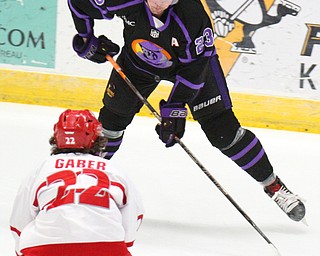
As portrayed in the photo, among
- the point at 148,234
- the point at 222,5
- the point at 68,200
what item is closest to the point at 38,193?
the point at 68,200

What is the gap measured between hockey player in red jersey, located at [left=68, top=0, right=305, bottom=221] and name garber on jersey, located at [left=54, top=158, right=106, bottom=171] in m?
1.08

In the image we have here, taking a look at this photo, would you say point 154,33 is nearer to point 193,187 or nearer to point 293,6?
point 193,187

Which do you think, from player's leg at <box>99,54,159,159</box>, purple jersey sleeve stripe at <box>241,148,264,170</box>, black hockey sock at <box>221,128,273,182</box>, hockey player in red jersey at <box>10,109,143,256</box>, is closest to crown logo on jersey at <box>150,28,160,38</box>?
player's leg at <box>99,54,159,159</box>

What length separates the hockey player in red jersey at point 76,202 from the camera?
2.10m

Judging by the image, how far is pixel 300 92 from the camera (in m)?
4.93

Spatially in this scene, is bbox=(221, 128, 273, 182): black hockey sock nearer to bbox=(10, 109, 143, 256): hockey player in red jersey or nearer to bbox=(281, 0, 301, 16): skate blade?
bbox=(10, 109, 143, 256): hockey player in red jersey

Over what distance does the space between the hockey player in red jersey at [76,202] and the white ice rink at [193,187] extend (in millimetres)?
798

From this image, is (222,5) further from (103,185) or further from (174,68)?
(103,185)

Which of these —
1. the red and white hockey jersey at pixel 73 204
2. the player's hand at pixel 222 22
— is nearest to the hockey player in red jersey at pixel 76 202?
the red and white hockey jersey at pixel 73 204

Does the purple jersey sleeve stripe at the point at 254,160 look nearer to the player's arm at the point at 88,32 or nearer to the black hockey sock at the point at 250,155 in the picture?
the black hockey sock at the point at 250,155

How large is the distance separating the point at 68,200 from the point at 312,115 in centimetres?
302

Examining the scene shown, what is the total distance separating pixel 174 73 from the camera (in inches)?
136

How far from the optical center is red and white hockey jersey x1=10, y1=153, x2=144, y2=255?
2.10 m

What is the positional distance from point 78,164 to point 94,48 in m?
1.45
